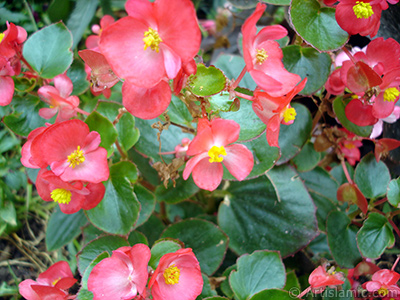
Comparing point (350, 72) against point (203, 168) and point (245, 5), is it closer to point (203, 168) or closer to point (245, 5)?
point (203, 168)

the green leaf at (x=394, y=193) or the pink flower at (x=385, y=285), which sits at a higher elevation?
the green leaf at (x=394, y=193)

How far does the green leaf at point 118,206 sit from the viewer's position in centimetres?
68

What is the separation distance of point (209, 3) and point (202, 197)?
1.19 meters

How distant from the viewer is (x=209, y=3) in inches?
69.4

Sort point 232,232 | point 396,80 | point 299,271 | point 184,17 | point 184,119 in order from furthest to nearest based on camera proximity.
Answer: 1. point 299,271
2. point 232,232
3. point 184,119
4. point 396,80
5. point 184,17

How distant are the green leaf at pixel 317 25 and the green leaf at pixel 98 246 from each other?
1.76 feet

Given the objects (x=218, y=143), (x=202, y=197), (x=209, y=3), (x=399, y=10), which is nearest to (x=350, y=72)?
(x=218, y=143)

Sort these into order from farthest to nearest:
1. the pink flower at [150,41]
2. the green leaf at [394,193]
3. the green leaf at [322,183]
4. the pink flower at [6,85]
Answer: the green leaf at [322,183] → the green leaf at [394,193] → the pink flower at [6,85] → the pink flower at [150,41]

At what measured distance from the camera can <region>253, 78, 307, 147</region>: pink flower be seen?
475mm

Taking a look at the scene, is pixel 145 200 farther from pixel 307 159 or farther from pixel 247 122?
pixel 307 159

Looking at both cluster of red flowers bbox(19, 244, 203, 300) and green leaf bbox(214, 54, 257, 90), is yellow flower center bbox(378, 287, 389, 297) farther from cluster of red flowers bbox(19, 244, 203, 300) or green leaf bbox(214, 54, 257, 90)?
green leaf bbox(214, 54, 257, 90)

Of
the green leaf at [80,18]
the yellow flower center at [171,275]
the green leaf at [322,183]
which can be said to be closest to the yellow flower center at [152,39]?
the yellow flower center at [171,275]

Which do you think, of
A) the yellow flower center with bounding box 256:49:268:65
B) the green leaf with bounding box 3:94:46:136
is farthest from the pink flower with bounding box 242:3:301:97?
the green leaf with bounding box 3:94:46:136

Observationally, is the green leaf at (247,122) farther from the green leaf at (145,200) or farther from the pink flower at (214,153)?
the green leaf at (145,200)
